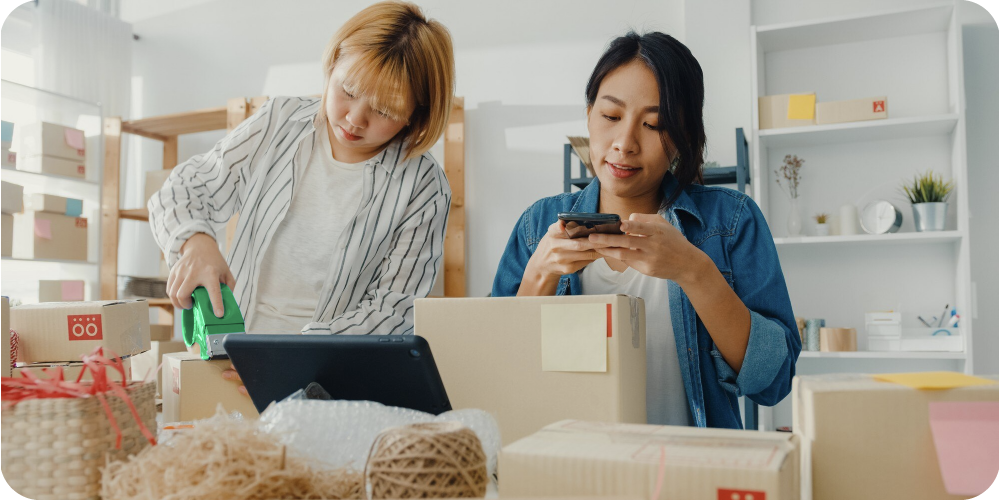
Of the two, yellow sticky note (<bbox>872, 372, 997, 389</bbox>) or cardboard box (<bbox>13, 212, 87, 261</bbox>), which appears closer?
yellow sticky note (<bbox>872, 372, 997, 389</bbox>)

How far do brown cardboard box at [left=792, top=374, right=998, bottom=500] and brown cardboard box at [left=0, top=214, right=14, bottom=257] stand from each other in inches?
137

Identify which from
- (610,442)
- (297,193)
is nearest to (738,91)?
(297,193)

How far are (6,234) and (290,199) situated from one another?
8.42ft

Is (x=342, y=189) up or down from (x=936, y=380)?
up

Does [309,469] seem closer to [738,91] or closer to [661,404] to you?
[661,404]

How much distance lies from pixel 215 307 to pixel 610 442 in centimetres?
71

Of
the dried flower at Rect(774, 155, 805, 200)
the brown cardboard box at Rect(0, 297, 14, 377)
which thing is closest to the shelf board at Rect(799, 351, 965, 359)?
the dried flower at Rect(774, 155, 805, 200)

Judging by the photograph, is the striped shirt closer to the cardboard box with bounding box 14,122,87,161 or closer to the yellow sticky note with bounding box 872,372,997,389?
the yellow sticky note with bounding box 872,372,997,389

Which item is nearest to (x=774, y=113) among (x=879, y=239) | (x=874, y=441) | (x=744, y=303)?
(x=879, y=239)

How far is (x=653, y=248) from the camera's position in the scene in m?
0.92

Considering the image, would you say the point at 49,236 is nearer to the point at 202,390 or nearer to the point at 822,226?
the point at 202,390

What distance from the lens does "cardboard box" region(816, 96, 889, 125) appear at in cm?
268

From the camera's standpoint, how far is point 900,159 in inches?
112

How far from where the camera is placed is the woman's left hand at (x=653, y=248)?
0.91 metres
